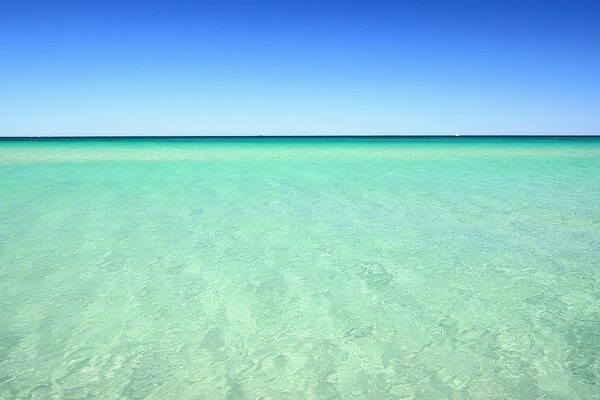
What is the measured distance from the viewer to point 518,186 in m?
7.96

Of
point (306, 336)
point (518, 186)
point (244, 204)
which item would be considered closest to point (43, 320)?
point (306, 336)

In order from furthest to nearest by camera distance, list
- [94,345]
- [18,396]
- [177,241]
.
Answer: [177,241], [94,345], [18,396]

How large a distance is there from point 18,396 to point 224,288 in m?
1.26

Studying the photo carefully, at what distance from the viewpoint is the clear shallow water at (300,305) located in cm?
168

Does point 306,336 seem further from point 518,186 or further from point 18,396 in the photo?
point 518,186

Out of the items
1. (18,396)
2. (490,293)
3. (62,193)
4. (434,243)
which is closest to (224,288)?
(18,396)

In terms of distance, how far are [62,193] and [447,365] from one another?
23.4 ft

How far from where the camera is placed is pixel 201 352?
6.16ft

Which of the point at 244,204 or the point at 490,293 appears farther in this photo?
the point at 244,204

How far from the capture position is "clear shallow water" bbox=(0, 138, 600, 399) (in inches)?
66.0

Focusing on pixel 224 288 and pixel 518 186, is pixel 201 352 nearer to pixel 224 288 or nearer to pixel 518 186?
pixel 224 288

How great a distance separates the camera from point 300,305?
2395mm

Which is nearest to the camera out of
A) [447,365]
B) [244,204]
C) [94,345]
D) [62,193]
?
[447,365]

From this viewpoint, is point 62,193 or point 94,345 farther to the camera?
point 62,193
